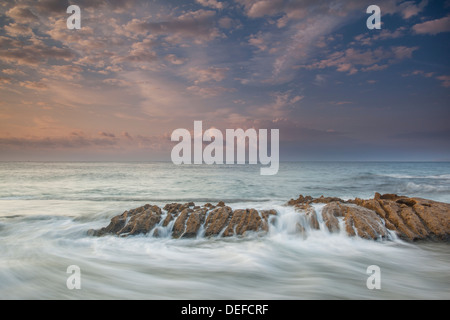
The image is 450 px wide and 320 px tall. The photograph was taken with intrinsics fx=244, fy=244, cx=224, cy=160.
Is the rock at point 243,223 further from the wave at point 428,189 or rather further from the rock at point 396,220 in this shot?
the wave at point 428,189

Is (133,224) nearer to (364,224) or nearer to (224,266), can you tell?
(224,266)

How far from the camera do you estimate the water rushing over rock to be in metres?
6.56

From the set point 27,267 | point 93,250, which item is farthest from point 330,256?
point 27,267

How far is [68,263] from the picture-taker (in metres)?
5.52

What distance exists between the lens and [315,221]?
7.22 m

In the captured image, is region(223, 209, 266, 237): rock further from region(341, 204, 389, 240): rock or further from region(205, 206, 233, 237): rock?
region(341, 204, 389, 240): rock

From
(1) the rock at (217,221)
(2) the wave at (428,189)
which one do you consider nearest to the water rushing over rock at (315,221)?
(1) the rock at (217,221)

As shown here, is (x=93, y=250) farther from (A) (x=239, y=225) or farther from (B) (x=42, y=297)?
(A) (x=239, y=225)

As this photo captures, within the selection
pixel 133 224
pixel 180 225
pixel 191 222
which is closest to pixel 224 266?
pixel 191 222

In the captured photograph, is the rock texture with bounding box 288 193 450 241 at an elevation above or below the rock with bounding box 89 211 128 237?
above

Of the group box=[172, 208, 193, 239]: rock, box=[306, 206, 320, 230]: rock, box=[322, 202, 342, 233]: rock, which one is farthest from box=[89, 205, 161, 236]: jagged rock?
box=[322, 202, 342, 233]: rock

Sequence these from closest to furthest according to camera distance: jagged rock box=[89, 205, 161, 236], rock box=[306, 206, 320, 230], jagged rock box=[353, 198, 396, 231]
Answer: jagged rock box=[353, 198, 396, 231], jagged rock box=[89, 205, 161, 236], rock box=[306, 206, 320, 230]

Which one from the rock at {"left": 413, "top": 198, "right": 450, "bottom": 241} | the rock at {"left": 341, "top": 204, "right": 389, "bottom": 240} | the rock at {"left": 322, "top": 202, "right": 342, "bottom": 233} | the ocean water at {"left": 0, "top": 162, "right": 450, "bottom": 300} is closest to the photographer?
the ocean water at {"left": 0, "top": 162, "right": 450, "bottom": 300}
